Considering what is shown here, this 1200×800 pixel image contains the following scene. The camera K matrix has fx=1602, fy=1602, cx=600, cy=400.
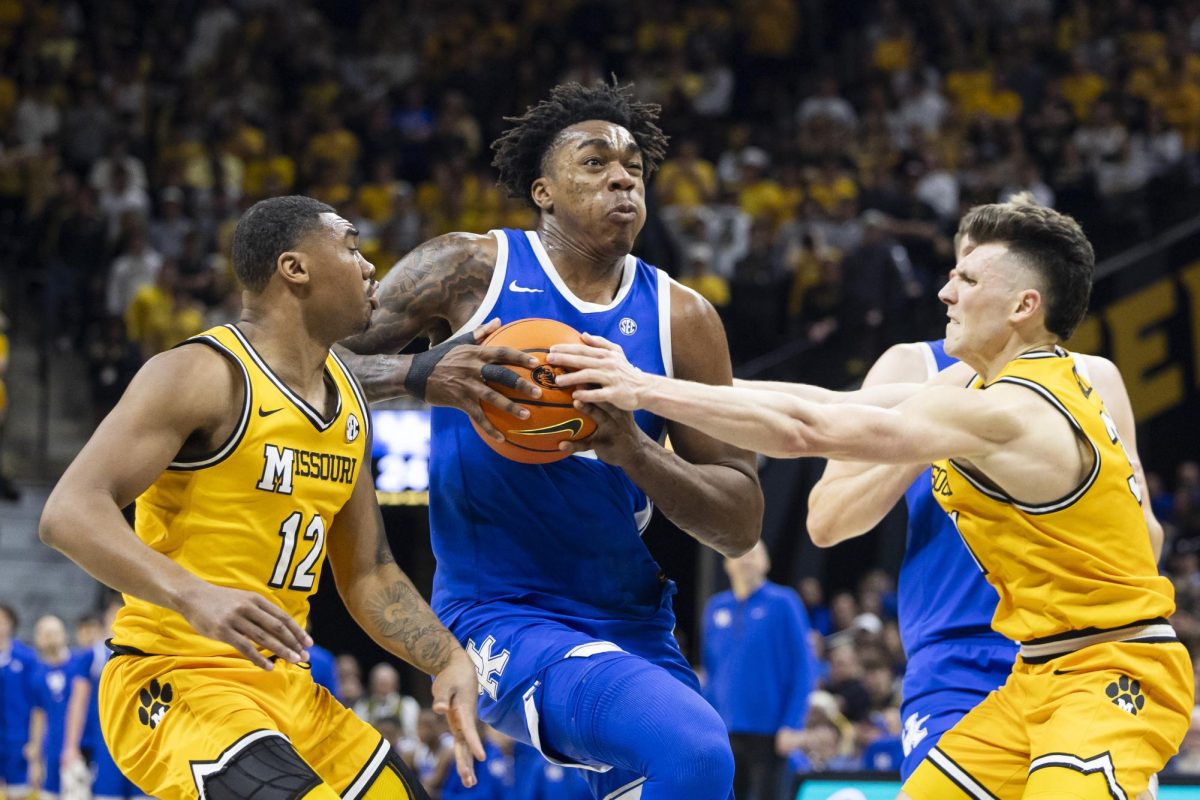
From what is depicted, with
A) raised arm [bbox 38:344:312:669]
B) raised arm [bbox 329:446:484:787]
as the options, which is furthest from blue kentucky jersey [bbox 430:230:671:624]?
raised arm [bbox 38:344:312:669]

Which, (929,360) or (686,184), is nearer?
(929,360)

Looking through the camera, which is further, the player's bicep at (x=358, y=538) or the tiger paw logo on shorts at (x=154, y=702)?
the player's bicep at (x=358, y=538)

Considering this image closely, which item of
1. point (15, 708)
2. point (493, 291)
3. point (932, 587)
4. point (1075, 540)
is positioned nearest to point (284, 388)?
point (493, 291)

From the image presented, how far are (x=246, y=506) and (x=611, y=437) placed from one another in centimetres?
96

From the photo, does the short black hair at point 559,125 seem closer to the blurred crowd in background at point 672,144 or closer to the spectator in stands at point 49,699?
the blurred crowd in background at point 672,144

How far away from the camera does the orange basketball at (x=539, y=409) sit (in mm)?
4199

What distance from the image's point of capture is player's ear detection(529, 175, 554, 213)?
16.0ft

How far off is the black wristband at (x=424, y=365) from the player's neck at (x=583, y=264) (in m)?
0.44

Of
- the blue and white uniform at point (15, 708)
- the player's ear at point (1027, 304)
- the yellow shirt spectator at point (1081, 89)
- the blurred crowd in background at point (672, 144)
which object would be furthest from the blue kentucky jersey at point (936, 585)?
the yellow shirt spectator at point (1081, 89)

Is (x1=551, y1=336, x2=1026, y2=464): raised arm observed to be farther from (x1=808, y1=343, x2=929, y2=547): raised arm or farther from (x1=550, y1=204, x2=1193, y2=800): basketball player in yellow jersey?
(x1=808, y1=343, x2=929, y2=547): raised arm

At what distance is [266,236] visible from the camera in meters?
4.25

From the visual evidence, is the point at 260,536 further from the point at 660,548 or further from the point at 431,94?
the point at 431,94

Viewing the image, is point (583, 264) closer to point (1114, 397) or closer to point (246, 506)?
point (246, 506)

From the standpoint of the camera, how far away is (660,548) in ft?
41.0
